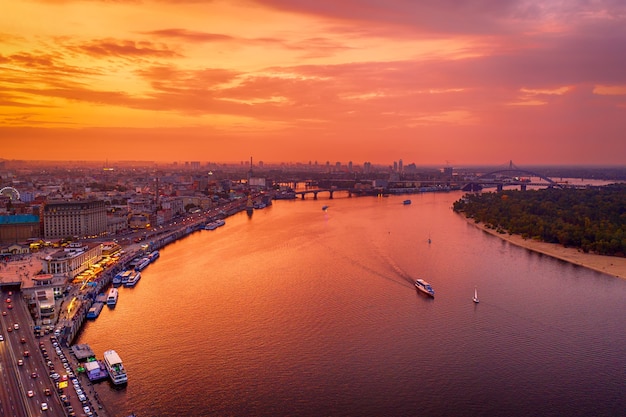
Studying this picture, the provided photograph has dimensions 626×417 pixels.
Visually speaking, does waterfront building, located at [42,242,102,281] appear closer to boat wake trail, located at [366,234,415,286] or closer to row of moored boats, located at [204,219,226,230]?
boat wake trail, located at [366,234,415,286]

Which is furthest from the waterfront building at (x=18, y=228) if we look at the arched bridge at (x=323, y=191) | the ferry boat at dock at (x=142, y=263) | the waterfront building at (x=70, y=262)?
the arched bridge at (x=323, y=191)

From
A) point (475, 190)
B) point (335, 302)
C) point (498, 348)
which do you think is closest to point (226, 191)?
point (475, 190)

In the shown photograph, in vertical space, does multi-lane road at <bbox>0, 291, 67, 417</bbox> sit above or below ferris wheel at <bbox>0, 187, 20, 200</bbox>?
below

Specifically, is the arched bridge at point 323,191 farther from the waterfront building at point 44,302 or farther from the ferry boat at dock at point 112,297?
the waterfront building at point 44,302

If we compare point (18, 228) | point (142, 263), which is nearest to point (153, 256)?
point (142, 263)

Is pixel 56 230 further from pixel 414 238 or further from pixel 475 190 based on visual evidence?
pixel 475 190

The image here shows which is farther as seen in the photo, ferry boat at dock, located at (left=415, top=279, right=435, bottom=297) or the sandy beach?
the sandy beach

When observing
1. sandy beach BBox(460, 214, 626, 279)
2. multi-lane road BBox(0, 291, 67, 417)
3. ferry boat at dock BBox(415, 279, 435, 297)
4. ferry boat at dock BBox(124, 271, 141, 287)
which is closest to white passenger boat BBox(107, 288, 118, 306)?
ferry boat at dock BBox(124, 271, 141, 287)
